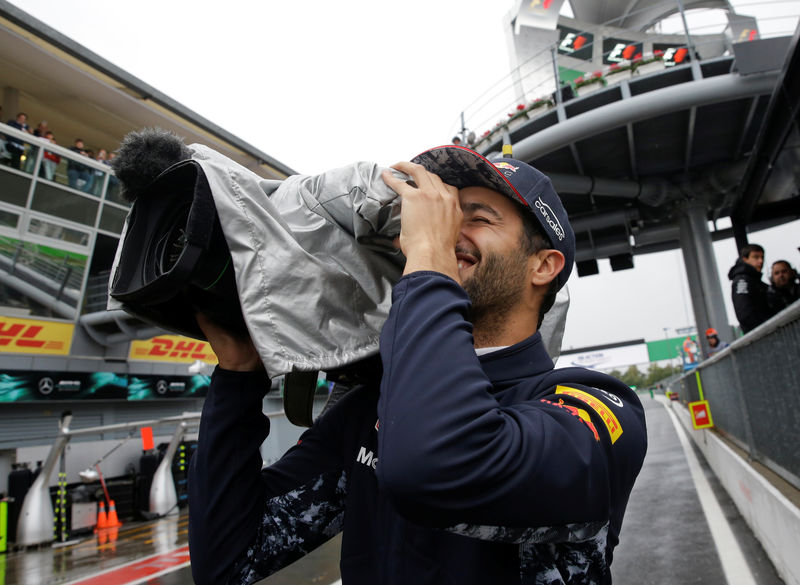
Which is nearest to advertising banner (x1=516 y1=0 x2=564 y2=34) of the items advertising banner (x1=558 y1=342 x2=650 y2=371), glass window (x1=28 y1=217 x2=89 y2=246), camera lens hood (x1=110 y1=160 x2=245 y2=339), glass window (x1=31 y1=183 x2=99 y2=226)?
glass window (x1=31 y1=183 x2=99 y2=226)

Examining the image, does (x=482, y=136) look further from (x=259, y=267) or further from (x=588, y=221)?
(x=259, y=267)

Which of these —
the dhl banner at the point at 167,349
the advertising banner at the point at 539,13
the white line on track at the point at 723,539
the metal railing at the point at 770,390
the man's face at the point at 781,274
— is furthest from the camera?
the advertising banner at the point at 539,13

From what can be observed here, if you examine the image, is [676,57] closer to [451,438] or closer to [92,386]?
[451,438]

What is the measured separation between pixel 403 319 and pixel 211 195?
46 centimetres

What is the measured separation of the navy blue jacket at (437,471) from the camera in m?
0.90

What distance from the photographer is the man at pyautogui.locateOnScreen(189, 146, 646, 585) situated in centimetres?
91

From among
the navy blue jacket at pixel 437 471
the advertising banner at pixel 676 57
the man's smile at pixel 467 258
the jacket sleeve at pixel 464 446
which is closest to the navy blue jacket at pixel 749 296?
the navy blue jacket at pixel 437 471

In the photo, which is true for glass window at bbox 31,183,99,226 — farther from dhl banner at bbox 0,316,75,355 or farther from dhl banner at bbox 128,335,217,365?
dhl banner at bbox 128,335,217,365

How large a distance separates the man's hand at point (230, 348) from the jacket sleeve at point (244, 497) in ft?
0.07

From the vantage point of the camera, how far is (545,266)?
1.39 m

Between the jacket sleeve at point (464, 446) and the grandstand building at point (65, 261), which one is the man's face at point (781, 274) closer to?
the jacket sleeve at point (464, 446)

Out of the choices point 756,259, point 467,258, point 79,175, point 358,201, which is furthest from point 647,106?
point 358,201

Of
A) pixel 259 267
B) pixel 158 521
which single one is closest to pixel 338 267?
pixel 259 267

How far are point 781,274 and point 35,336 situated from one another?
49.6 feet
